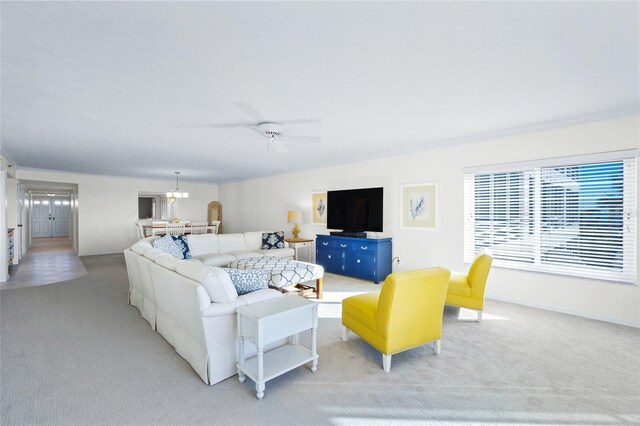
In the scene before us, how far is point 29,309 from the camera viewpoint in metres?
3.92

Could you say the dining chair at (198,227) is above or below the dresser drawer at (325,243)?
above

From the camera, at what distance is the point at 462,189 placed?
15.3 ft

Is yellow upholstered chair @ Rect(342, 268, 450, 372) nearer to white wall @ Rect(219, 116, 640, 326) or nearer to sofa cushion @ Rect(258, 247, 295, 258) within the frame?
white wall @ Rect(219, 116, 640, 326)

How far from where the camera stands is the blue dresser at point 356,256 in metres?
5.32

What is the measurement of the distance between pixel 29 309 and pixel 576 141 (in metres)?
7.26

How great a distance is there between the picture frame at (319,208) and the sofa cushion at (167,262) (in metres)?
4.10

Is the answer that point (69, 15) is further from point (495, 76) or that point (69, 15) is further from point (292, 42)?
point (495, 76)

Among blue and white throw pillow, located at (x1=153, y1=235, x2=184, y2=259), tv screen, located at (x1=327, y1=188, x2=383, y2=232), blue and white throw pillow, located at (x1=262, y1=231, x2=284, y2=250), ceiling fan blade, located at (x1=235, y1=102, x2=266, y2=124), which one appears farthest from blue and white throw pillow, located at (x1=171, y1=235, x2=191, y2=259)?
ceiling fan blade, located at (x1=235, y1=102, x2=266, y2=124)

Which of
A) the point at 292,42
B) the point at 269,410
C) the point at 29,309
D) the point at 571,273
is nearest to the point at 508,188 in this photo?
the point at 571,273

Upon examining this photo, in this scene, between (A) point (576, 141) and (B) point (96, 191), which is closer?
(A) point (576, 141)

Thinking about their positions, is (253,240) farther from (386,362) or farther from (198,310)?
(386,362)

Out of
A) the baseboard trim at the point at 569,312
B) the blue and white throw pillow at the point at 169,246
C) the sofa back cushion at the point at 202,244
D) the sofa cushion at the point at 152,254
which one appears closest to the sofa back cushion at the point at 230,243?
the sofa back cushion at the point at 202,244

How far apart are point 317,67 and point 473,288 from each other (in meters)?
2.96

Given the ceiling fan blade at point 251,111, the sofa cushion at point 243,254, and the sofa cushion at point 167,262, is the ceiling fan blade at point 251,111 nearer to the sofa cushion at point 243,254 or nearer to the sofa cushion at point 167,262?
the sofa cushion at point 167,262
